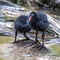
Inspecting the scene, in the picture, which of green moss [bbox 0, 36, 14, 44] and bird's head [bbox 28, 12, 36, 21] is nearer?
bird's head [bbox 28, 12, 36, 21]

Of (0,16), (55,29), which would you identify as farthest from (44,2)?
(55,29)

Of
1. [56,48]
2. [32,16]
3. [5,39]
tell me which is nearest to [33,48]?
[56,48]

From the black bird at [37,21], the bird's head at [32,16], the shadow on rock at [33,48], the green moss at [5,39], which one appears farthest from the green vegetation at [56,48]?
the green moss at [5,39]

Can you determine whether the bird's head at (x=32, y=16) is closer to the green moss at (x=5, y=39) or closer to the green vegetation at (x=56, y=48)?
the green vegetation at (x=56, y=48)

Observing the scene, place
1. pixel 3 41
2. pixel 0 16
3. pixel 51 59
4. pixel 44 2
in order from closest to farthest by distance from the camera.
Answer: pixel 51 59, pixel 3 41, pixel 0 16, pixel 44 2

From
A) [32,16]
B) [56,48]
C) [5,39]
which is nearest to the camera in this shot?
[32,16]

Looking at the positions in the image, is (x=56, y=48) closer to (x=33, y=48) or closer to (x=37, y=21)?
(x=33, y=48)

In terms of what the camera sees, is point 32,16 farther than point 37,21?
No

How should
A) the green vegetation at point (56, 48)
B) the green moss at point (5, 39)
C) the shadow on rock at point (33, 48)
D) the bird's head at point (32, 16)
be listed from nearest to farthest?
the bird's head at point (32, 16)
the shadow on rock at point (33, 48)
the green vegetation at point (56, 48)
the green moss at point (5, 39)

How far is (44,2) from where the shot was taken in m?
19.8

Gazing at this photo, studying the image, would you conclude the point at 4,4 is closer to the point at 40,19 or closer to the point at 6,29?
the point at 6,29

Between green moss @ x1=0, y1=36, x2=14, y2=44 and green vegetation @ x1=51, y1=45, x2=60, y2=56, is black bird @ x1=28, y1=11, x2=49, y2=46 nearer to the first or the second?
green vegetation @ x1=51, y1=45, x2=60, y2=56

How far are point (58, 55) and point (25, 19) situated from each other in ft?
4.66

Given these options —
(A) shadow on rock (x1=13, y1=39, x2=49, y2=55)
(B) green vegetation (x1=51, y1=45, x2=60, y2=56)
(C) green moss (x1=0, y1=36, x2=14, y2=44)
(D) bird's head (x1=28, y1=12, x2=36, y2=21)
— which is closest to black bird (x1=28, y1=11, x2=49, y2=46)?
(D) bird's head (x1=28, y1=12, x2=36, y2=21)
